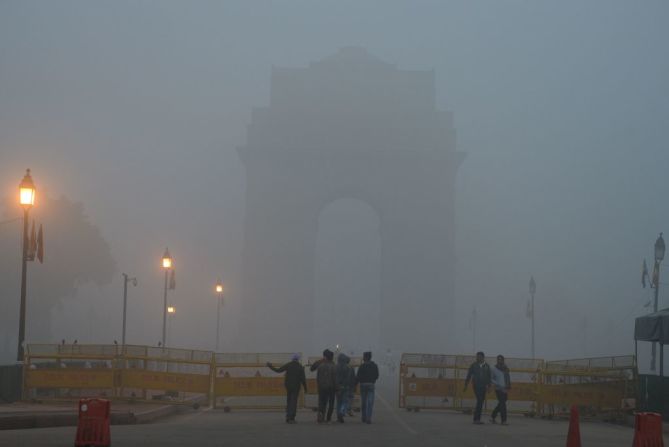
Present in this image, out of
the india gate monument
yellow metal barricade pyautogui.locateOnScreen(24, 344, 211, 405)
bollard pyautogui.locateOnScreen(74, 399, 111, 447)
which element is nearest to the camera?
bollard pyautogui.locateOnScreen(74, 399, 111, 447)

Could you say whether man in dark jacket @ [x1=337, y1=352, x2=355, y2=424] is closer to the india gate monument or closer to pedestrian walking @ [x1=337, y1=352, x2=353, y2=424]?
pedestrian walking @ [x1=337, y1=352, x2=353, y2=424]

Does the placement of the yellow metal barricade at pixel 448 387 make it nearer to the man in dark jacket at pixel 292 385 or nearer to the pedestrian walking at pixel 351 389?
the pedestrian walking at pixel 351 389

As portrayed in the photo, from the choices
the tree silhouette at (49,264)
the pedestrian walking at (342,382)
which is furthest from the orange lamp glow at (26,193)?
the tree silhouette at (49,264)

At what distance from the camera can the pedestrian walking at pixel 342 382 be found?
20.8 metres

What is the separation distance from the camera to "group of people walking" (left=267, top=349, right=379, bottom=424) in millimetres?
20281

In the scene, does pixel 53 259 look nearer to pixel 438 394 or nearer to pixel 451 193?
pixel 451 193

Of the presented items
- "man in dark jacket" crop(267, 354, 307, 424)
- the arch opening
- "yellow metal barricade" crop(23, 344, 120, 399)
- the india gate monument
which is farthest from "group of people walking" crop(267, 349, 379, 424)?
the arch opening

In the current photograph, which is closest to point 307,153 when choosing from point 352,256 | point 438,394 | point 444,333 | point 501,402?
point 444,333

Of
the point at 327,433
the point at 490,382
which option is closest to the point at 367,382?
the point at 490,382

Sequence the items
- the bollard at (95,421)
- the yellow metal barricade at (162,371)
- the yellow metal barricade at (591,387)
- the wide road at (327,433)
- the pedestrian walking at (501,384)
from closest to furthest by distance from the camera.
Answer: the bollard at (95,421)
the wide road at (327,433)
the pedestrian walking at (501,384)
the yellow metal barricade at (162,371)
the yellow metal barricade at (591,387)

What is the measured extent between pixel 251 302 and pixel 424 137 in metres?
15.9

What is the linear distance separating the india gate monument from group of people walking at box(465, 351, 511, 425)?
49234mm

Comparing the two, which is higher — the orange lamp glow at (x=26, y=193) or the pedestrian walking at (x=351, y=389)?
the orange lamp glow at (x=26, y=193)

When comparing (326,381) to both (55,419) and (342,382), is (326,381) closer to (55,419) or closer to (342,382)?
(342,382)
